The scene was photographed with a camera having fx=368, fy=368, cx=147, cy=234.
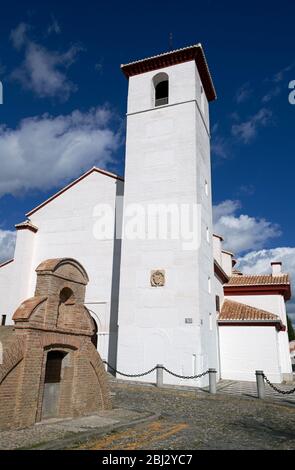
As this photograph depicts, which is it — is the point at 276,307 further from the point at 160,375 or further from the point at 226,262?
the point at 160,375

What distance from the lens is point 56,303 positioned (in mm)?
8844

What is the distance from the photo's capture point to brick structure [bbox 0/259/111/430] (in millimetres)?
7473

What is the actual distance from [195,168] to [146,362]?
9.36 m

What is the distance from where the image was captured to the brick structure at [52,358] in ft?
24.5

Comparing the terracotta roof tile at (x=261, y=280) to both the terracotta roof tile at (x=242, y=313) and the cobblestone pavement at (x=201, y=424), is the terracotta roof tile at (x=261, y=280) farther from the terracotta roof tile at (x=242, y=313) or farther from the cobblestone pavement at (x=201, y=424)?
the cobblestone pavement at (x=201, y=424)

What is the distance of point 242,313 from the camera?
2111 centimetres

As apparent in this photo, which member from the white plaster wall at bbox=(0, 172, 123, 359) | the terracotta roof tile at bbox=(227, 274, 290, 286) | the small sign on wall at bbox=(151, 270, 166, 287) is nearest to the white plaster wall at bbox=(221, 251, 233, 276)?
the terracotta roof tile at bbox=(227, 274, 290, 286)

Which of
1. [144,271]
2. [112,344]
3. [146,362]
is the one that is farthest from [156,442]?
[112,344]

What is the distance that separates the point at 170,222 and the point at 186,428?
10745 mm

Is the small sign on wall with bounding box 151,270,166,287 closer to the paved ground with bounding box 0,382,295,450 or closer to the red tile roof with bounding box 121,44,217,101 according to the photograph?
the paved ground with bounding box 0,382,295,450

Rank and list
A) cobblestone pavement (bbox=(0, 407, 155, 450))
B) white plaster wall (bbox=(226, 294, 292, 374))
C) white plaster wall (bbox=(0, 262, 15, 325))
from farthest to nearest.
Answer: white plaster wall (bbox=(226, 294, 292, 374)), white plaster wall (bbox=(0, 262, 15, 325)), cobblestone pavement (bbox=(0, 407, 155, 450))

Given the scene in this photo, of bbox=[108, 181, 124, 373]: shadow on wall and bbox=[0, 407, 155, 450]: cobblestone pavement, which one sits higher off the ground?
bbox=[108, 181, 124, 373]: shadow on wall
